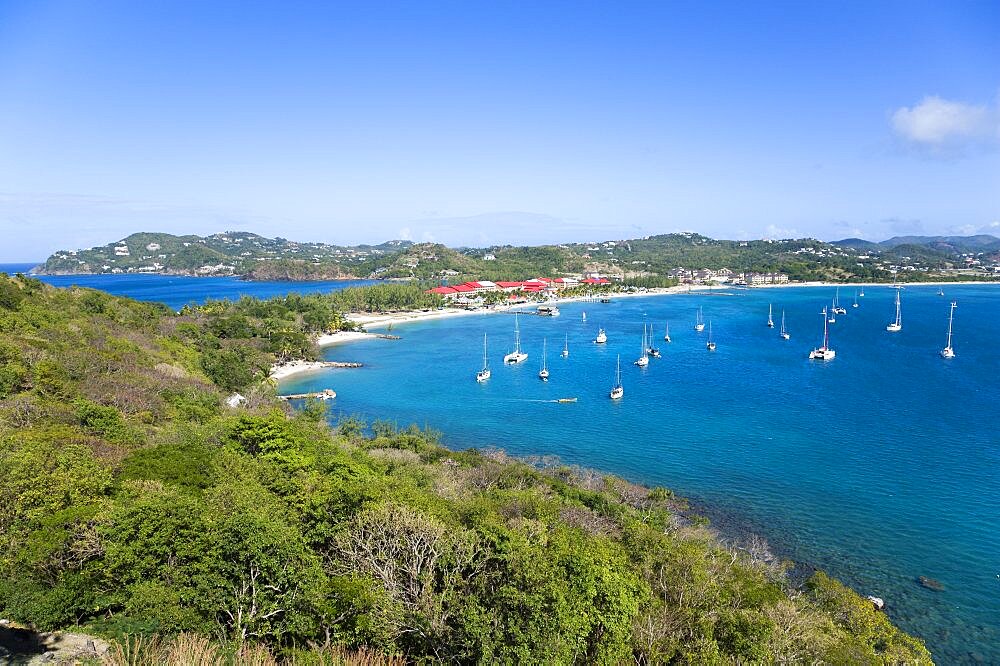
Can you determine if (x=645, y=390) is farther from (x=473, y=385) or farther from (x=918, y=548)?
(x=918, y=548)

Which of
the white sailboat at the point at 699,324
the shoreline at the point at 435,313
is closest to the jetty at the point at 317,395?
the shoreline at the point at 435,313

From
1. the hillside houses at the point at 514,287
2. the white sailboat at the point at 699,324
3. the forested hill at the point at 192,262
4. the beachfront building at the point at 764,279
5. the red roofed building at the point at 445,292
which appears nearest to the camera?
the white sailboat at the point at 699,324

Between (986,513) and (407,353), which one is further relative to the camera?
(407,353)

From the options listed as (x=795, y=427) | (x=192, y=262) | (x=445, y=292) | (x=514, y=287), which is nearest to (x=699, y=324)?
(x=795, y=427)

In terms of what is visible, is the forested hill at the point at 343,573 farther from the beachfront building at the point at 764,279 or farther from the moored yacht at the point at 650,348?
the beachfront building at the point at 764,279

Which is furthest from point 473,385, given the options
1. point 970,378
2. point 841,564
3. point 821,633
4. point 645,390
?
point 970,378

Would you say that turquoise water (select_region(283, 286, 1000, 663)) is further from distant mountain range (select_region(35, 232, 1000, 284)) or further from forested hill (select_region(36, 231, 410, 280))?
forested hill (select_region(36, 231, 410, 280))

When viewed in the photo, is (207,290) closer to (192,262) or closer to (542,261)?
(192,262)
